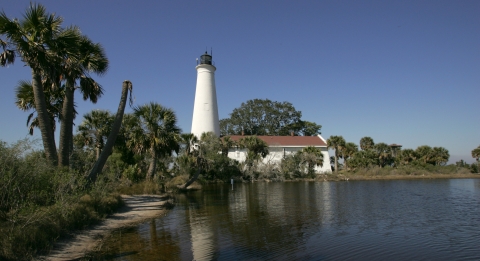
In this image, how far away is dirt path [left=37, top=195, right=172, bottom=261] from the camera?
920 cm

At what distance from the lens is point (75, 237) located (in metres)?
10.7

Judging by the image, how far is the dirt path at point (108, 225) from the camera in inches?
362

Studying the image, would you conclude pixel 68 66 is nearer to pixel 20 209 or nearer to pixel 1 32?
pixel 1 32

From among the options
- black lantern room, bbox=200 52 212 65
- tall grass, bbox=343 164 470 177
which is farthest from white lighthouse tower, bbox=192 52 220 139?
tall grass, bbox=343 164 470 177

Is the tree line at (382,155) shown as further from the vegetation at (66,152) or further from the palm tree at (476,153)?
the vegetation at (66,152)

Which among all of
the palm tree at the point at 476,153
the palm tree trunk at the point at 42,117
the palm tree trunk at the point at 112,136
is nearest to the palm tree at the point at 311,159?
the palm tree at the point at 476,153

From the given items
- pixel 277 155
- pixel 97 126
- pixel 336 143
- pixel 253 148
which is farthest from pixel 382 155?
pixel 97 126

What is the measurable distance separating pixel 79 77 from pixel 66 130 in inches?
105

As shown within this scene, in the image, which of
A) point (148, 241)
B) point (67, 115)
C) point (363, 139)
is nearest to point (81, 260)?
point (148, 241)

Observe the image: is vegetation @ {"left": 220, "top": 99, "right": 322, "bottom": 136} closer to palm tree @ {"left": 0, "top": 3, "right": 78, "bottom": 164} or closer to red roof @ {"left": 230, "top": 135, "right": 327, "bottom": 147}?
red roof @ {"left": 230, "top": 135, "right": 327, "bottom": 147}

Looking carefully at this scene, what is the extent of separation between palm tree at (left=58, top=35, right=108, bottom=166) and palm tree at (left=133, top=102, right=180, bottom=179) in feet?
27.0

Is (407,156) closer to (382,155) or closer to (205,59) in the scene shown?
(382,155)

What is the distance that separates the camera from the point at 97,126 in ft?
87.3

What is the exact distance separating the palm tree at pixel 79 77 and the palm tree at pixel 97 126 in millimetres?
9774
